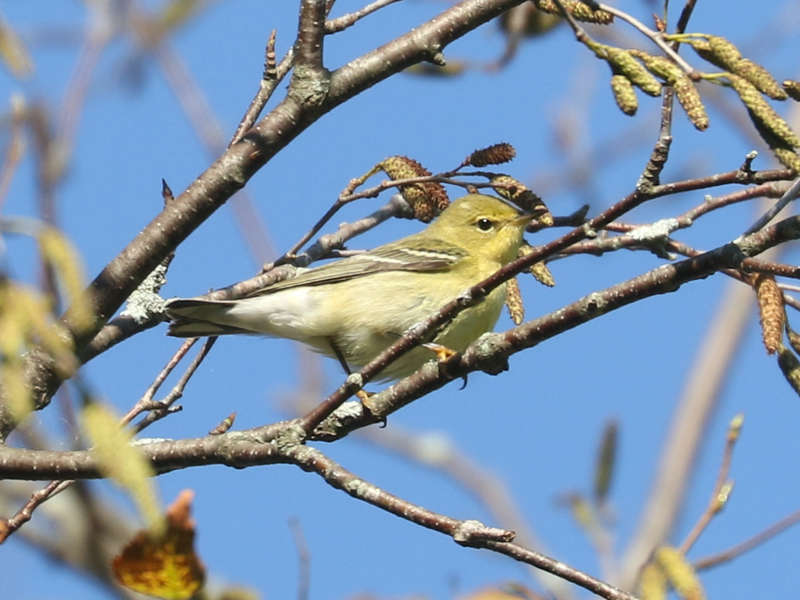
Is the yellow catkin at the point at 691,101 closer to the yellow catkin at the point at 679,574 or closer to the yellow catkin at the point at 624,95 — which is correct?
the yellow catkin at the point at 624,95

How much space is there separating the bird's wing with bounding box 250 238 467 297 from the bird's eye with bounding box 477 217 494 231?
0.28 m

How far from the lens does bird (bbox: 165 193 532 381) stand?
502cm

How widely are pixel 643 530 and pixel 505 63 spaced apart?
582 cm

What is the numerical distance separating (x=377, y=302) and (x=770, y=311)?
280cm

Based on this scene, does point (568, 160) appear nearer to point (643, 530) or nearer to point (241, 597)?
point (643, 530)

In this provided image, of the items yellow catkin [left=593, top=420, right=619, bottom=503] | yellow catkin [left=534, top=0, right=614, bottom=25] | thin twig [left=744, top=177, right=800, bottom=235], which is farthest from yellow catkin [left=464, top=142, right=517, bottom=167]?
yellow catkin [left=593, top=420, right=619, bottom=503]

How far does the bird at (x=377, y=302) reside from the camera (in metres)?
5.02

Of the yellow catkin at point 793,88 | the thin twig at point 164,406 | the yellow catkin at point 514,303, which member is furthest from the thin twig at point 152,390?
the yellow catkin at point 793,88

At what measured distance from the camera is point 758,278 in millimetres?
3023

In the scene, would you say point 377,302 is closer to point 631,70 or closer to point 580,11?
point 580,11

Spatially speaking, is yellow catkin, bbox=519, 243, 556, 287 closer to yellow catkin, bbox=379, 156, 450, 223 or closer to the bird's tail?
yellow catkin, bbox=379, 156, 450, 223

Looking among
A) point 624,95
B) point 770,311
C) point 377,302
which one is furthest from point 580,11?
point 377,302

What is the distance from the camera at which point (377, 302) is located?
546 cm

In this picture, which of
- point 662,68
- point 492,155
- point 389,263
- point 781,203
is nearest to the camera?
point 781,203
